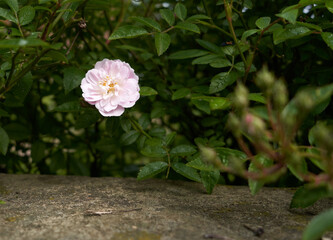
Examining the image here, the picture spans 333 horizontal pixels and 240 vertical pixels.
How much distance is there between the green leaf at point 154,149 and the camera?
4.09ft

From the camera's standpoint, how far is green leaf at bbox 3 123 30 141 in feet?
5.56

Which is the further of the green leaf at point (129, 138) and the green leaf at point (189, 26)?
the green leaf at point (129, 138)

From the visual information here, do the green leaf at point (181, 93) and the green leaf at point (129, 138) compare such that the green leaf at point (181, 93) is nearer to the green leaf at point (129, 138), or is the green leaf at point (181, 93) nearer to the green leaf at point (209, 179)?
the green leaf at point (129, 138)

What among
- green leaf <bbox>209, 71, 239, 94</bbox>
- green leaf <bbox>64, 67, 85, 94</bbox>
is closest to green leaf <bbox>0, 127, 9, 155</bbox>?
green leaf <bbox>64, 67, 85, 94</bbox>

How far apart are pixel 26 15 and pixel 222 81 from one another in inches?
26.4

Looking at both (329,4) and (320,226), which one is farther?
(329,4)

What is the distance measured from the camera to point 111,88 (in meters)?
1.20

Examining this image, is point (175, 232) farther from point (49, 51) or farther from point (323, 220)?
point (49, 51)

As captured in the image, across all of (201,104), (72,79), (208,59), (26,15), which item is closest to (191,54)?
(208,59)

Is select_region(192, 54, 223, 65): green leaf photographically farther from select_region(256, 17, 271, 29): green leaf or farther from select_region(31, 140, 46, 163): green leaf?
select_region(31, 140, 46, 163): green leaf

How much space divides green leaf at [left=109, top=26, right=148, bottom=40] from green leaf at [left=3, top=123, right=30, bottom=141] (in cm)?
77

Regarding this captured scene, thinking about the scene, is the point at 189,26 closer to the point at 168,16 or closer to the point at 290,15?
the point at 168,16

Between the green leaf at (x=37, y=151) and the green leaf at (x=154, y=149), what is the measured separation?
0.67 metres

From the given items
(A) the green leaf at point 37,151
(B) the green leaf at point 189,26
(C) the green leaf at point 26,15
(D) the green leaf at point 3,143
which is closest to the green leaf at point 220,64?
(B) the green leaf at point 189,26
